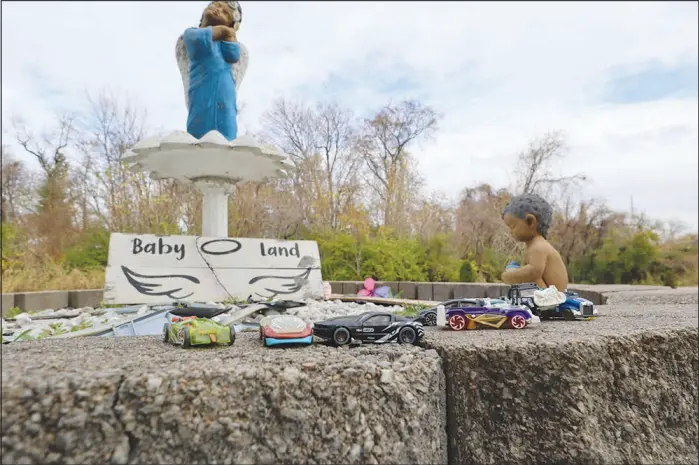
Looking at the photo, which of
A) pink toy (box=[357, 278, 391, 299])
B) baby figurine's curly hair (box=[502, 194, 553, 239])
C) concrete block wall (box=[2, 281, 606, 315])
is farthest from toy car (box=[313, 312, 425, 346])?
pink toy (box=[357, 278, 391, 299])

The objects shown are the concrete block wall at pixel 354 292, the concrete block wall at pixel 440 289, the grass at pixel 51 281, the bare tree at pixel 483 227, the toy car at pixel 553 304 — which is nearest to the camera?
the toy car at pixel 553 304

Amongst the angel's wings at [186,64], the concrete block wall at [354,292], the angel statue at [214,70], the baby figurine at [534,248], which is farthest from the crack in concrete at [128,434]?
the angel's wings at [186,64]

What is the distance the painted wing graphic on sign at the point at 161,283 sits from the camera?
211 inches

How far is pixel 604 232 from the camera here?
18.7 m

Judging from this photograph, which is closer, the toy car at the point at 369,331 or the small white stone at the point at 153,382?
the small white stone at the point at 153,382

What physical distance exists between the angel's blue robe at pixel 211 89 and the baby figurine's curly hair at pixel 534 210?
4.68 m

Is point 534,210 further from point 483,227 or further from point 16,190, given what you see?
point 16,190

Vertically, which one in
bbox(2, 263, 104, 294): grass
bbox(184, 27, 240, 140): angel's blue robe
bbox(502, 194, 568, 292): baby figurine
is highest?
bbox(184, 27, 240, 140): angel's blue robe

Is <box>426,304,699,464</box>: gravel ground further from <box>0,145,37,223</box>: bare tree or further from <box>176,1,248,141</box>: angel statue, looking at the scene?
<box>0,145,37,223</box>: bare tree

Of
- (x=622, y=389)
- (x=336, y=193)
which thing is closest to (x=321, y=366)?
A: (x=622, y=389)

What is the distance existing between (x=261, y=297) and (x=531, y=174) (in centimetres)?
1577

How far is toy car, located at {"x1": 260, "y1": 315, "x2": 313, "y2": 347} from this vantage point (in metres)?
1.81

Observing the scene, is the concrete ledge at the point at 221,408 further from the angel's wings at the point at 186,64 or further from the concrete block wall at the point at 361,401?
the angel's wings at the point at 186,64

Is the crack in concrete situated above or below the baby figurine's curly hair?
below
